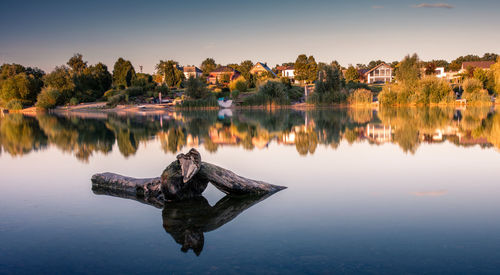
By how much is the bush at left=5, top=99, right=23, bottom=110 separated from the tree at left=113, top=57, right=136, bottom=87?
13424 millimetres

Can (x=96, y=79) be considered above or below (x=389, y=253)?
above

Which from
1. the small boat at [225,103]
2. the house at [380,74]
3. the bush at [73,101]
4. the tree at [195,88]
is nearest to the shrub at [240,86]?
the small boat at [225,103]

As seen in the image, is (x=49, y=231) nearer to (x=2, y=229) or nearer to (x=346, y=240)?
(x=2, y=229)

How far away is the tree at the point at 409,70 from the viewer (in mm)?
47719

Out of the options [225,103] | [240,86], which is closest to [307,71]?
[240,86]

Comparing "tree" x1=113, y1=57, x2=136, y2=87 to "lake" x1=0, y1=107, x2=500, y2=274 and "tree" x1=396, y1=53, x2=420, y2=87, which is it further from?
"lake" x1=0, y1=107, x2=500, y2=274

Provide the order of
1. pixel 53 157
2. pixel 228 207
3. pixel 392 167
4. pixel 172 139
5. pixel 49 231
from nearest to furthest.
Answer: pixel 49 231 → pixel 228 207 → pixel 392 167 → pixel 53 157 → pixel 172 139

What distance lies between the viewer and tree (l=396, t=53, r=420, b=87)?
47.7 metres

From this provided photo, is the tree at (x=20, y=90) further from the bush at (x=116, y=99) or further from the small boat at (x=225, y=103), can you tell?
the small boat at (x=225, y=103)

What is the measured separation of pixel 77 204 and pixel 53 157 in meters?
6.46

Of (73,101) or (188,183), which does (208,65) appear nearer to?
(73,101)

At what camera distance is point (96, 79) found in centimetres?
6059

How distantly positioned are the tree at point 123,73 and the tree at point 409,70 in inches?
1494

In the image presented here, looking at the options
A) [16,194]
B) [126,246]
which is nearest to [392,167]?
[126,246]
